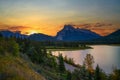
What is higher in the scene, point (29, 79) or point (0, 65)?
point (0, 65)

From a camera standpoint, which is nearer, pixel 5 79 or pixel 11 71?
pixel 5 79

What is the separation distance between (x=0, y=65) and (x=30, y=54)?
208 feet

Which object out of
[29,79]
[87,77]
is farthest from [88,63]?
[29,79]

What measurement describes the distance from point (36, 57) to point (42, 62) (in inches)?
129

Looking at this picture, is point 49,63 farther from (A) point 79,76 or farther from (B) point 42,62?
→ (A) point 79,76

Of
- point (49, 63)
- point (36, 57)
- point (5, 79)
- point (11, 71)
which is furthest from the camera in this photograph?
point (49, 63)

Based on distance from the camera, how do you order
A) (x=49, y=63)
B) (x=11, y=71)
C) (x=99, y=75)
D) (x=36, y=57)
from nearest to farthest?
(x=11, y=71) → (x=99, y=75) → (x=36, y=57) → (x=49, y=63)

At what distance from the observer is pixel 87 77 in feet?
211

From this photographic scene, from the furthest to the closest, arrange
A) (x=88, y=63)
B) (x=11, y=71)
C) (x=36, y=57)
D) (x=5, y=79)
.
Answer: (x=88, y=63)
(x=36, y=57)
(x=11, y=71)
(x=5, y=79)

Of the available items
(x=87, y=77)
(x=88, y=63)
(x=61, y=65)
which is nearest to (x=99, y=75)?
(x=87, y=77)

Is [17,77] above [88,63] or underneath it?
above

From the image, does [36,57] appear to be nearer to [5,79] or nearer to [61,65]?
[61,65]

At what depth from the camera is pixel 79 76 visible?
62.2 m

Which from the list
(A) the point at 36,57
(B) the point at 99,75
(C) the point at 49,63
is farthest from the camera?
(C) the point at 49,63
